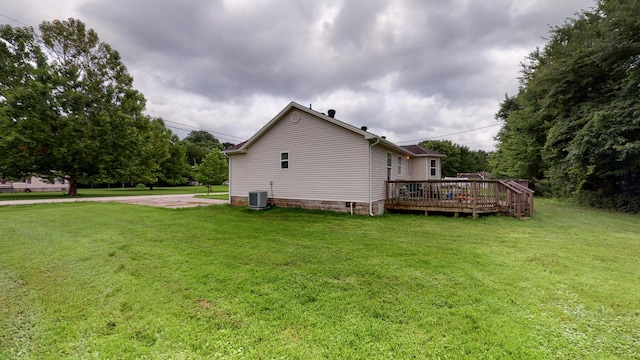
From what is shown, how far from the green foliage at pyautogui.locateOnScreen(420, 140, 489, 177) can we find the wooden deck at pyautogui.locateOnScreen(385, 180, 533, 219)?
1563 inches

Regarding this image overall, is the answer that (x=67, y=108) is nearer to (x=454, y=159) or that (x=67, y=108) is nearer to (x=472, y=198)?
(x=472, y=198)

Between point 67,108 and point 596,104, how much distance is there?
3225cm

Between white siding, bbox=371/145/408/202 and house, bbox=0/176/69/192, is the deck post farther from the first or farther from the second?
house, bbox=0/176/69/192

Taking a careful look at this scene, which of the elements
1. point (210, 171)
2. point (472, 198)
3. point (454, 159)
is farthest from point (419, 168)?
point (454, 159)

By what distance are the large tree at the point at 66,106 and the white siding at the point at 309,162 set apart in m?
16.1

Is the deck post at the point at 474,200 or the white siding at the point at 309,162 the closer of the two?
the deck post at the point at 474,200

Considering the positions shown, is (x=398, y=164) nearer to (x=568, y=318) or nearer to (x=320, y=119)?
(x=320, y=119)

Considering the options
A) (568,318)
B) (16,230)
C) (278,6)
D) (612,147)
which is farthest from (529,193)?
(16,230)

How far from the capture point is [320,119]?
10.1m

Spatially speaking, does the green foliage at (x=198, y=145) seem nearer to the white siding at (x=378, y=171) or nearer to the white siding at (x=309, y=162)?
the white siding at (x=309, y=162)

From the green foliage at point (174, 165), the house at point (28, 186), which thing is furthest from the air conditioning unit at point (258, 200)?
the house at point (28, 186)

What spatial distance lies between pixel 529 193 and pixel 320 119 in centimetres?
820

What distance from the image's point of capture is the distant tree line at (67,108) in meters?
17.2

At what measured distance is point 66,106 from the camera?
1886cm
